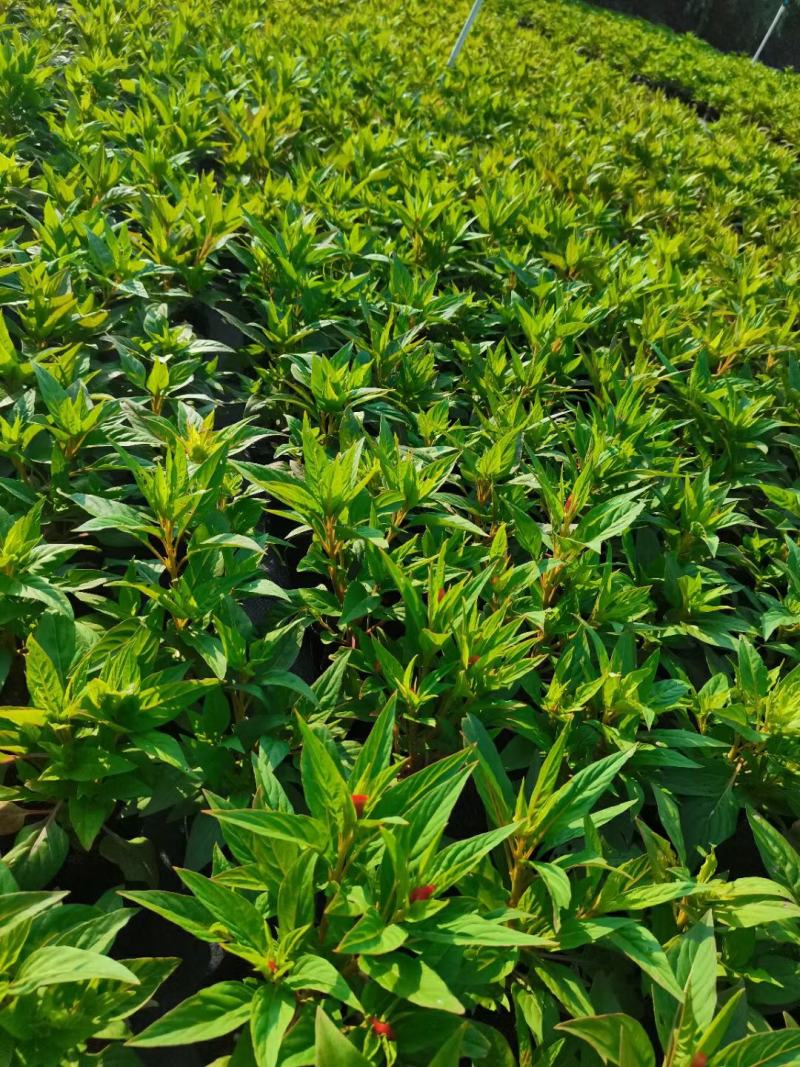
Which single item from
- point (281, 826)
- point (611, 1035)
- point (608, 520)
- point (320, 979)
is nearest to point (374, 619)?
point (608, 520)

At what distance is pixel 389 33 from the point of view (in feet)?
19.4

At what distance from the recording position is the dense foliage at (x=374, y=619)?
3.93 feet

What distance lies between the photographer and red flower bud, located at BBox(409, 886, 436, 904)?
119cm

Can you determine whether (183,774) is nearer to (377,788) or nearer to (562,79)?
(377,788)

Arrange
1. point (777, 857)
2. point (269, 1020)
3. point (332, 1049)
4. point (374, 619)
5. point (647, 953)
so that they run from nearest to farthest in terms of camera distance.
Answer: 1. point (332, 1049)
2. point (269, 1020)
3. point (647, 953)
4. point (777, 857)
5. point (374, 619)

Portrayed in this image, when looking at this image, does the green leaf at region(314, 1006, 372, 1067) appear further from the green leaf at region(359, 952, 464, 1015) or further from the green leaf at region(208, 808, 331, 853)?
the green leaf at region(208, 808, 331, 853)

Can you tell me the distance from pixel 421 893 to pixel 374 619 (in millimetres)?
855

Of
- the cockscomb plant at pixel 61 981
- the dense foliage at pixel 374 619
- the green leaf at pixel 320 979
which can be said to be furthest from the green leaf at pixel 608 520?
the cockscomb plant at pixel 61 981

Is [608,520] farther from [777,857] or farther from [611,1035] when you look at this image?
[611,1035]

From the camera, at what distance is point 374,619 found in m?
1.96

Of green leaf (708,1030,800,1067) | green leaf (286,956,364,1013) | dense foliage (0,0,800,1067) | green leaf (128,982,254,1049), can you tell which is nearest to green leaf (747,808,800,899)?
dense foliage (0,0,800,1067)

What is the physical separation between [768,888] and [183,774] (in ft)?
3.81

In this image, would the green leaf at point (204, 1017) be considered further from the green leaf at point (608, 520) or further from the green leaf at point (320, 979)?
the green leaf at point (608, 520)

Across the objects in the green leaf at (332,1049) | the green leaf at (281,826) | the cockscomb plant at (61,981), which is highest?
the green leaf at (281,826)
